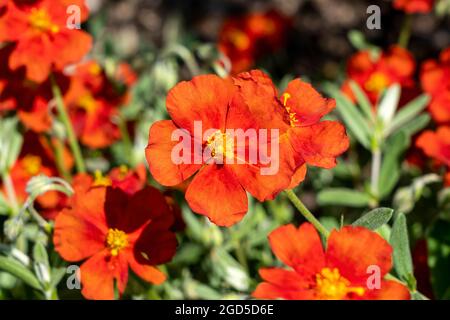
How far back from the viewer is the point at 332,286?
1.74 m

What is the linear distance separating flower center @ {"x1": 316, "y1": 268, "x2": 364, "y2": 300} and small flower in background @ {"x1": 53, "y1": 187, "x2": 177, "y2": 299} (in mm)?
386

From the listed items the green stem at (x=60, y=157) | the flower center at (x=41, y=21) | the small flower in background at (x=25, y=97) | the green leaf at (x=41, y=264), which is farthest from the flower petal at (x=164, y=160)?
the green stem at (x=60, y=157)

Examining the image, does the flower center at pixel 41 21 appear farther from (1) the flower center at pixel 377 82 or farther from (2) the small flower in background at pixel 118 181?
(1) the flower center at pixel 377 82

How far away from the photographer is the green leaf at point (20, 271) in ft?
6.70

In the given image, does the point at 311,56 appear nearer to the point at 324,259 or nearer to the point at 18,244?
the point at 18,244

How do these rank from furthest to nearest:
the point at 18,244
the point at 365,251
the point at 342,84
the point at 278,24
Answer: the point at 278,24
the point at 342,84
the point at 18,244
the point at 365,251

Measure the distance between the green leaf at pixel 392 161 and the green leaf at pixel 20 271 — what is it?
4.02 feet

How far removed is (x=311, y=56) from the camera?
4.34 meters

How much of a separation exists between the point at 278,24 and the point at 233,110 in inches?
82.6

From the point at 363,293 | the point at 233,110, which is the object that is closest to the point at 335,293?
the point at 363,293

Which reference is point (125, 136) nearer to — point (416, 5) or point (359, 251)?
point (416, 5)

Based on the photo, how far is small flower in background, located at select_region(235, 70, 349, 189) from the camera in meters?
1.66

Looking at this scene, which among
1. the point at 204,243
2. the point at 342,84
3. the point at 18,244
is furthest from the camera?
the point at 342,84
